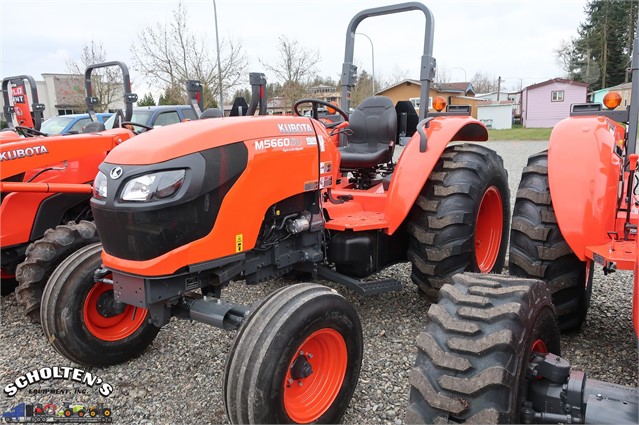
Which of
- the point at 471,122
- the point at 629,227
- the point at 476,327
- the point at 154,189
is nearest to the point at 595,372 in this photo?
the point at 629,227

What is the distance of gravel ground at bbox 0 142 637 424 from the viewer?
2.82 m

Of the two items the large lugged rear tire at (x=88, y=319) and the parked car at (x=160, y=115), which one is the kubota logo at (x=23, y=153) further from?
the parked car at (x=160, y=115)

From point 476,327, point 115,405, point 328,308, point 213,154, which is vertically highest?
point 213,154

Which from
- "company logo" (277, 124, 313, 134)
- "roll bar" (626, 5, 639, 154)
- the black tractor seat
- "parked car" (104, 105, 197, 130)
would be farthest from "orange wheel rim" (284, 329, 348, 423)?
"parked car" (104, 105, 197, 130)

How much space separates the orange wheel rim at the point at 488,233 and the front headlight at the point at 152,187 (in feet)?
9.14

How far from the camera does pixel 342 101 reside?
4.53 m

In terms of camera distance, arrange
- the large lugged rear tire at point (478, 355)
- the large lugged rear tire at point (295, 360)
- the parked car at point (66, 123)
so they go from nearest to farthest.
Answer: the large lugged rear tire at point (478, 355)
the large lugged rear tire at point (295, 360)
the parked car at point (66, 123)

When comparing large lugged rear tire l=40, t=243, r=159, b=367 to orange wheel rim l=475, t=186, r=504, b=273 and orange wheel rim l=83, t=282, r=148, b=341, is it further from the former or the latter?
orange wheel rim l=475, t=186, r=504, b=273

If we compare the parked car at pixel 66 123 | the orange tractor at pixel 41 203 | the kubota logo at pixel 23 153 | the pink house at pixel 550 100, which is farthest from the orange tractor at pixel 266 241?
the pink house at pixel 550 100

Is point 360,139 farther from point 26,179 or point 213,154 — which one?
point 26,179

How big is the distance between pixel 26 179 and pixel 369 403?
339 centimetres

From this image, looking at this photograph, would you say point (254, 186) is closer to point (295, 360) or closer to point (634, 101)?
point (295, 360)

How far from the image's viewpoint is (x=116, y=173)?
2.46 meters

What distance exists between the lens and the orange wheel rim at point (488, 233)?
430cm
